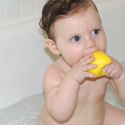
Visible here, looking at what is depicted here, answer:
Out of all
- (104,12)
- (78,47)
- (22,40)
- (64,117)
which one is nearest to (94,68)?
(78,47)

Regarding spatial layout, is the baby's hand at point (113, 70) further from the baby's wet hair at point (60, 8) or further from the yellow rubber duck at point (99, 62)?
the baby's wet hair at point (60, 8)

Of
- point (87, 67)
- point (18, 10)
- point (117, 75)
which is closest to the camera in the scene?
point (87, 67)

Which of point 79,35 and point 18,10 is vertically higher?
point 79,35

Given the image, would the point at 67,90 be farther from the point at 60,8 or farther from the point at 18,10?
the point at 18,10

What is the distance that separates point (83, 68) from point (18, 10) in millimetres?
532

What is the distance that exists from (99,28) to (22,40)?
1.37 feet

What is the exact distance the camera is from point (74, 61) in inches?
45.0

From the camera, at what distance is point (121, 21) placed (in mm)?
1748

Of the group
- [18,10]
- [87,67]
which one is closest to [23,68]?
[18,10]

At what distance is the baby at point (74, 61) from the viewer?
1.10 metres

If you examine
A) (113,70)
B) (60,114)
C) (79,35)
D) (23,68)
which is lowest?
(23,68)

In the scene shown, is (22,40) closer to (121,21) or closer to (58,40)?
(58,40)

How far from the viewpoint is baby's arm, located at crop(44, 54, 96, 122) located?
1.07 metres

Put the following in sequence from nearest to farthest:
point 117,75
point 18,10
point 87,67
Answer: point 87,67 → point 117,75 → point 18,10
